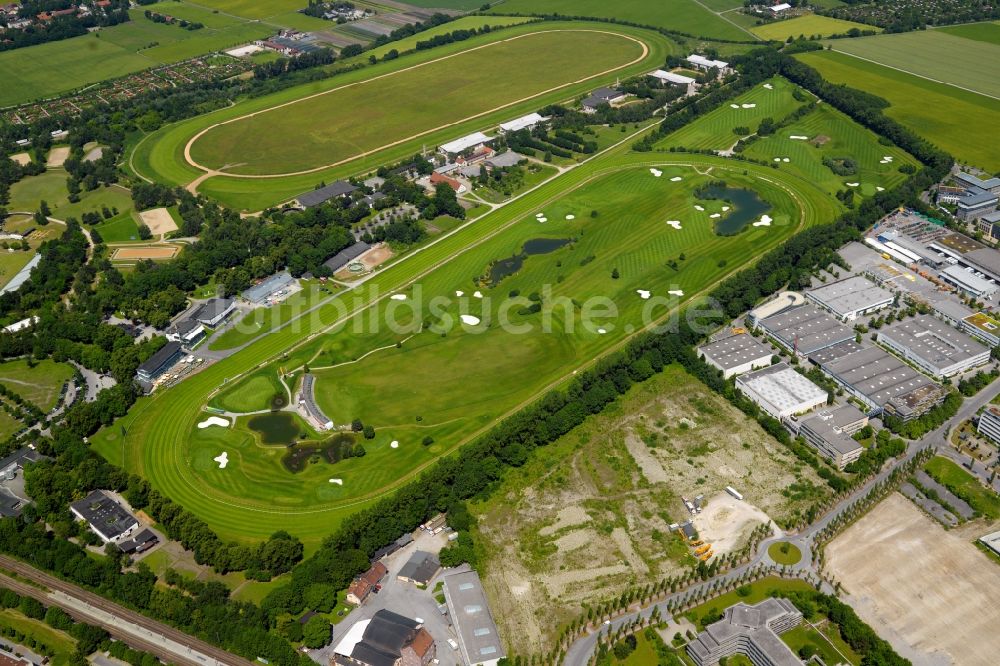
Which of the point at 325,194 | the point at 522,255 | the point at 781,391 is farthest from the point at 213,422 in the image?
the point at 781,391

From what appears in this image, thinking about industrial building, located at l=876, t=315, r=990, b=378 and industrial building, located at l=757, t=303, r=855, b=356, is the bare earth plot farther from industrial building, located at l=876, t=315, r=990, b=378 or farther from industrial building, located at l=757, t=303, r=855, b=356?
industrial building, located at l=757, t=303, r=855, b=356

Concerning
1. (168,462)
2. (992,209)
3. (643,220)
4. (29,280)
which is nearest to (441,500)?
(168,462)

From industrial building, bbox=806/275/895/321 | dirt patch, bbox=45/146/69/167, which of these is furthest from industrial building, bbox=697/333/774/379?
dirt patch, bbox=45/146/69/167

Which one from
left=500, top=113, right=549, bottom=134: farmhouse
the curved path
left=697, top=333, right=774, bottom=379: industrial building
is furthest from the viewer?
left=500, top=113, right=549, bottom=134: farmhouse

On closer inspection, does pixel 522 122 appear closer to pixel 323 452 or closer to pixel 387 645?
pixel 323 452

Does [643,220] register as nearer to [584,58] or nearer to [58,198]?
[584,58]

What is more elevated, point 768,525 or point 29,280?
point 29,280
